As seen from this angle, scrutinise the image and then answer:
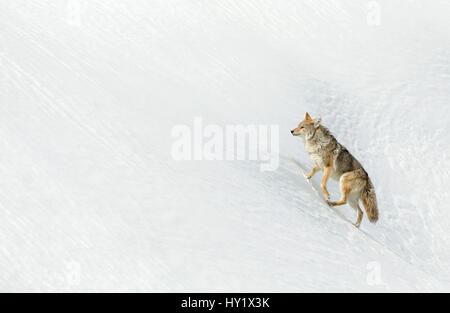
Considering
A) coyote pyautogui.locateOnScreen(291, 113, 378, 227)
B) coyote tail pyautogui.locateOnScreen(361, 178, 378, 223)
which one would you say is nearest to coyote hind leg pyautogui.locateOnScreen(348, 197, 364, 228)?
coyote pyautogui.locateOnScreen(291, 113, 378, 227)

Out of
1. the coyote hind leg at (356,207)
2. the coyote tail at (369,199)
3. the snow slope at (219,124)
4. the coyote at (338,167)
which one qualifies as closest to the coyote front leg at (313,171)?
the coyote at (338,167)

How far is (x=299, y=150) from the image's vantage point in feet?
63.1

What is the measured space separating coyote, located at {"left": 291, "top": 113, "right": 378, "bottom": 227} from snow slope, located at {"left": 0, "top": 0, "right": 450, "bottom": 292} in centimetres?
64

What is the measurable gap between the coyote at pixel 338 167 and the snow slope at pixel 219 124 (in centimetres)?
64

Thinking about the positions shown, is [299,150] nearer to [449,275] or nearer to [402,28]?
[449,275]

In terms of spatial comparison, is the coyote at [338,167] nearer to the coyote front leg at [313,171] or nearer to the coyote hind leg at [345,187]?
the coyote hind leg at [345,187]

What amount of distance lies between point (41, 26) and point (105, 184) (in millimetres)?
6804

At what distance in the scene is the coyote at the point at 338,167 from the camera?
15758 millimetres

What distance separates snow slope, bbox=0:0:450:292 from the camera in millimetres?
13211

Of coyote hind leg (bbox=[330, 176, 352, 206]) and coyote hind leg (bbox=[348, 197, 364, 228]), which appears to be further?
coyote hind leg (bbox=[348, 197, 364, 228])

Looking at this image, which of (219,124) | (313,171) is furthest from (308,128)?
(219,124)

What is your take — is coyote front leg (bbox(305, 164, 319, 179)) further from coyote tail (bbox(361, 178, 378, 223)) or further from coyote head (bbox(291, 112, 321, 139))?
coyote tail (bbox(361, 178, 378, 223))
